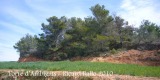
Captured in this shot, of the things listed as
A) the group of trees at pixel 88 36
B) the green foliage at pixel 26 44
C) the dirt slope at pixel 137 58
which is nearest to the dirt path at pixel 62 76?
the dirt slope at pixel 137 58

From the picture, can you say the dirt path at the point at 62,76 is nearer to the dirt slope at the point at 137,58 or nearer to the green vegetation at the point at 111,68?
the green vegetation at the point at 111,68

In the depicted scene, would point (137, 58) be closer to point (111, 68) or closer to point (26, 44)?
point (111, 68)

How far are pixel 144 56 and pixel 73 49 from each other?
13.1 meters

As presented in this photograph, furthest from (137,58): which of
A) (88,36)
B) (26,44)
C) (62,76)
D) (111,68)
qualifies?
(26,44)

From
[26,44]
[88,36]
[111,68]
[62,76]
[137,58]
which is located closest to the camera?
[62,76]

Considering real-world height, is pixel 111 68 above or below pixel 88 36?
below

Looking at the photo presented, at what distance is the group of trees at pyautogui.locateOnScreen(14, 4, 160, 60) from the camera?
34438 millimetres

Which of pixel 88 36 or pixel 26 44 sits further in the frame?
pixel 26 44

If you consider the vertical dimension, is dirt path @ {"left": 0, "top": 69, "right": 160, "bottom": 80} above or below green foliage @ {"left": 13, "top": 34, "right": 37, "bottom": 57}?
below

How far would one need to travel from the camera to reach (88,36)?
1396 inches

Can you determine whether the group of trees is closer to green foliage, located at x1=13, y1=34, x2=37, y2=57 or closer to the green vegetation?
green foliage, located at x1=13, y1=34, x2=37, y2=57

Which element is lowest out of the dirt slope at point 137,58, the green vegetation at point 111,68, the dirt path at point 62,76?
the dirt path at point 62,76

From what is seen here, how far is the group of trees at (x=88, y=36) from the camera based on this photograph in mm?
34438

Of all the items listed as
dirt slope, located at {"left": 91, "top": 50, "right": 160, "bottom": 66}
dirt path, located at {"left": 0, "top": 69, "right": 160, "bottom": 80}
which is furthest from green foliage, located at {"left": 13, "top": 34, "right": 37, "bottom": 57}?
dirt path, located at {"left": 0, "top": 69, "right": 160, "bottom": 80}
